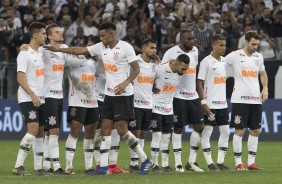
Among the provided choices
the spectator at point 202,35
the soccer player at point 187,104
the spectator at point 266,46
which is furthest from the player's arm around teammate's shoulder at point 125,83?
the spectator at point 266,46

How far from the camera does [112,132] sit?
20.4 metres

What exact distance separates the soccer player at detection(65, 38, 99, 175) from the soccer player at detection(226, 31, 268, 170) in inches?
113

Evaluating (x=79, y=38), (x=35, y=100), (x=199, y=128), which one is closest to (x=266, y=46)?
(x=79, y=38)

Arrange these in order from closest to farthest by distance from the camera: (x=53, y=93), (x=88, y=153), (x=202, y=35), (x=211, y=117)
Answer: (x=53, y=93), (x=88, y=153), (x=211, y=117), (x=202, y=35)

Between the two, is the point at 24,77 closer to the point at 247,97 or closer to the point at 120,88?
the point at 120,88

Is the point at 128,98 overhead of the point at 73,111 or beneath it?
overhead

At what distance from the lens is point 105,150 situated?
18719mm

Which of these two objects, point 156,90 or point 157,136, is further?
point 156,90

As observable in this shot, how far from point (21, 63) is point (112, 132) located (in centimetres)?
279

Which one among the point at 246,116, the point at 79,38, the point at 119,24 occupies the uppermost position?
the point at 119,24

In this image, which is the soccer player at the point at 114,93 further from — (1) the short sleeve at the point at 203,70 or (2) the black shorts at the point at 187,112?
(1) the short sleeve at the point at 203,70

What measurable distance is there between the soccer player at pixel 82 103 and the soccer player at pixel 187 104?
1.70 m

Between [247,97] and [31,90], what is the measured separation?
4.61 metres

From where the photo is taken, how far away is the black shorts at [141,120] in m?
20.0
